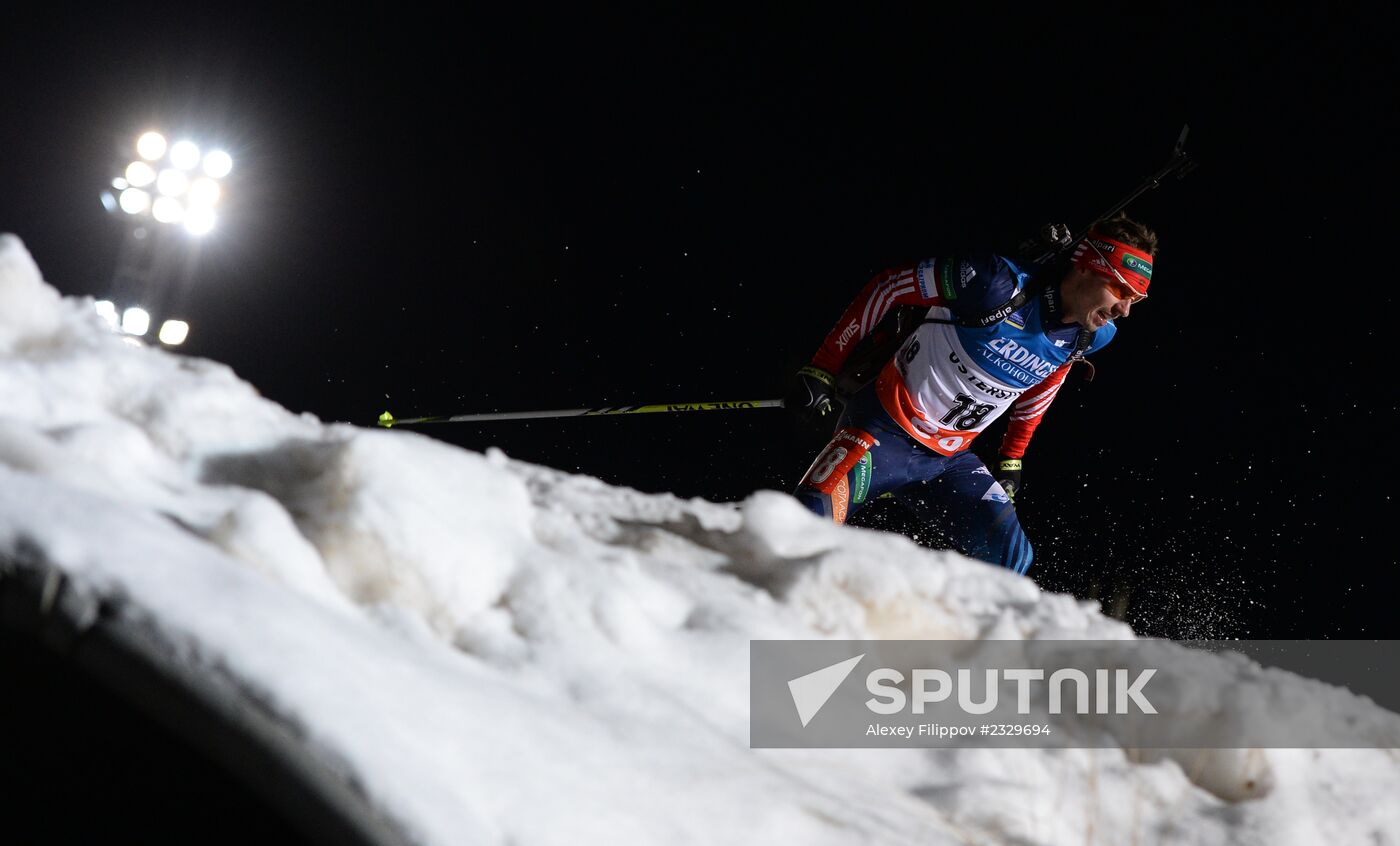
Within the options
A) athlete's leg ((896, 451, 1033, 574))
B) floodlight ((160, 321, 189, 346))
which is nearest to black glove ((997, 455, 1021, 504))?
athlete's leg ((896, 451, 1033, 574))

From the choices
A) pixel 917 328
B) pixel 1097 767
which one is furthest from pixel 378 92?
pixel 1097 767

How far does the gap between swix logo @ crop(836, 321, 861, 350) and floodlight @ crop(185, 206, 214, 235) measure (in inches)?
213

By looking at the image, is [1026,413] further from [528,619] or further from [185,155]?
[185,155]

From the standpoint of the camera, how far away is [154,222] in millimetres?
6398

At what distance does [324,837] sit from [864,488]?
10.9 feet

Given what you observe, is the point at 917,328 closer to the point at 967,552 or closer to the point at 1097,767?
the point at 967,552

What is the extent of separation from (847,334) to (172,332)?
517 centimetres

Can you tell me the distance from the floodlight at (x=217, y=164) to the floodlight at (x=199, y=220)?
1.09ft

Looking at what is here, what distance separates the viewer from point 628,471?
34.3 feet

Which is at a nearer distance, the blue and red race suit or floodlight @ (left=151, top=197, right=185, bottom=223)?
the blue and red race suit

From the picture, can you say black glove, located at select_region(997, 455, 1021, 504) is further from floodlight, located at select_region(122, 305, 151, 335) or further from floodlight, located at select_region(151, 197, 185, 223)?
floodlight, located at select_region(151, 197, 185, 223)

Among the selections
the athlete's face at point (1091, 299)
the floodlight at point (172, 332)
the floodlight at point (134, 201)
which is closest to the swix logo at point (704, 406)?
the athlete's face at point (1091, 299)

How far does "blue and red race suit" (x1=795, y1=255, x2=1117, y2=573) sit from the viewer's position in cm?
360

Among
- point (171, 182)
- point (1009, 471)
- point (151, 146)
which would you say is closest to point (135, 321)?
point (171, 182)
